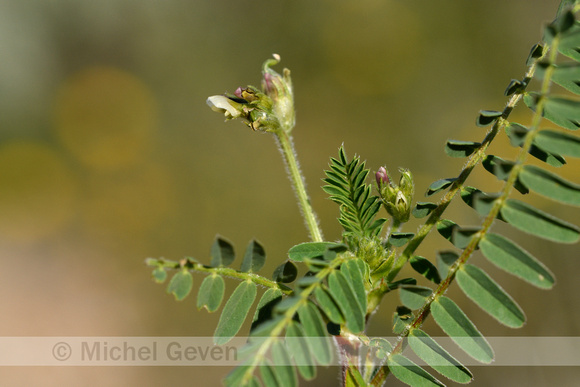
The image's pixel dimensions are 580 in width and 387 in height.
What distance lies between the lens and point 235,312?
461 mm

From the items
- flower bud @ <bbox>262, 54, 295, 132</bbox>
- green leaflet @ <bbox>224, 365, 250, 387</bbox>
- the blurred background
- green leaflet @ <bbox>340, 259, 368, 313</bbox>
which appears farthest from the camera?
the blurred background

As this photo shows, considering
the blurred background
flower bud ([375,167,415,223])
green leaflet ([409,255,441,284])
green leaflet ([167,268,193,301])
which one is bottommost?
green leaflet ([409,255,441,284])

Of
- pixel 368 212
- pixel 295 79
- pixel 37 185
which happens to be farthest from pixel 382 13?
pixel 368 212

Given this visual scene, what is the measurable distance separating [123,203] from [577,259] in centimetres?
216

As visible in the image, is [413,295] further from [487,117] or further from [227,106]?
[227,106]

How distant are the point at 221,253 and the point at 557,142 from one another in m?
0.28

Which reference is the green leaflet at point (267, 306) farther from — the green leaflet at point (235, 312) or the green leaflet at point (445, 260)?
the green leaflet at point (445, 260)

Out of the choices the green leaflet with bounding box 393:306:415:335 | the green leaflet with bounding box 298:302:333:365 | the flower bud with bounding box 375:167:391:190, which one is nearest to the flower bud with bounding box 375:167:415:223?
the flower bud with bounding box 375:167:391:190

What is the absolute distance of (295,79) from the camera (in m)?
2.56

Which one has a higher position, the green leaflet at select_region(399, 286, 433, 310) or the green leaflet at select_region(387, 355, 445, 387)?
the green leaflet at select_region(399, 286, 433, 310)

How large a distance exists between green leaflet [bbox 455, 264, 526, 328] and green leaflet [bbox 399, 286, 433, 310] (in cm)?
3

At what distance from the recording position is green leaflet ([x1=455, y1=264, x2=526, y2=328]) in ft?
1.25
